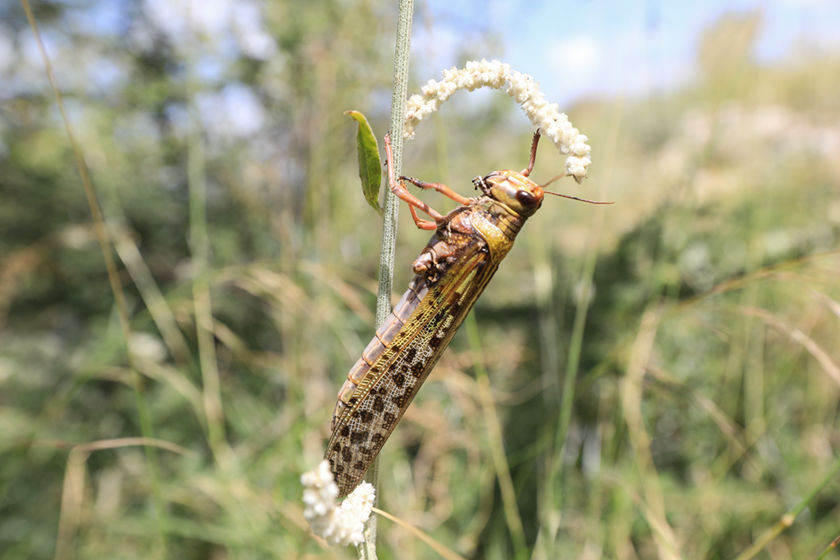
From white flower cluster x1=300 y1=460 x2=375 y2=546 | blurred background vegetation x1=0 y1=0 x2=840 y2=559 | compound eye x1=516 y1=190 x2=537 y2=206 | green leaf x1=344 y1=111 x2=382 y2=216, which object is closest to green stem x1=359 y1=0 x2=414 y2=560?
green leaf x1=344 y1=111 x2=382 y2=216

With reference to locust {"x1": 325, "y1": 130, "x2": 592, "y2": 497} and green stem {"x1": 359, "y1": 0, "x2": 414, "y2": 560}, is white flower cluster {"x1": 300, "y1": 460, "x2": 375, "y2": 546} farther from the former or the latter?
locust {"x1": 325, "y1": 130, "x2": 592, "y2": 497}

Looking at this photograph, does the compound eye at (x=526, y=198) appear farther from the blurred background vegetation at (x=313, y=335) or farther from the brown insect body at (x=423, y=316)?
the blurred background vegetation at (x=313, y=335)

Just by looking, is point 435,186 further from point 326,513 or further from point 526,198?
point 326,513

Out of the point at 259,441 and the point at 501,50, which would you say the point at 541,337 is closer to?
the point at 259,441

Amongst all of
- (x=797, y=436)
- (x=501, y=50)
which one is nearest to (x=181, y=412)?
(x=501, y=50)

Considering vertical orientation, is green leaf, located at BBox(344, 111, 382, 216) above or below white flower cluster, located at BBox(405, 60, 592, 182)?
below

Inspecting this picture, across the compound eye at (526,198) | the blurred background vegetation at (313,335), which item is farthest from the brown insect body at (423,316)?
the blurred background vegetation at (313,335)

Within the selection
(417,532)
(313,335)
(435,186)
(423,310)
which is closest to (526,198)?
(435,186)
